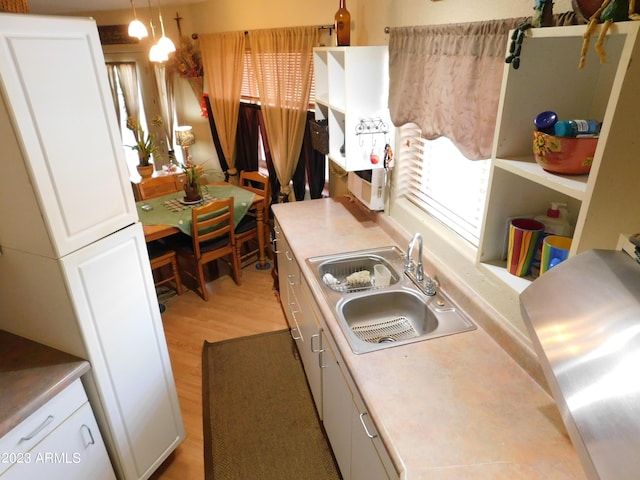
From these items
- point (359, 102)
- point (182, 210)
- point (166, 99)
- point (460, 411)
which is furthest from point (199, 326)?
point (166, 99)

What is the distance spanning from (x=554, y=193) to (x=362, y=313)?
94 cm

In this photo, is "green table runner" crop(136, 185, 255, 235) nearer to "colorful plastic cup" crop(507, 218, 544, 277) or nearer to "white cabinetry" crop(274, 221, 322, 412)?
"white cabinetry" crop(274, 221, 322, 412)

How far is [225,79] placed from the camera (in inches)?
160

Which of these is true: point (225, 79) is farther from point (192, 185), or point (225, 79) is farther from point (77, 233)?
point (77, 233)

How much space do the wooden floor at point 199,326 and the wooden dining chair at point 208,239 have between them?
0.15m

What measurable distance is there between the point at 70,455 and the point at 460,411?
142cm

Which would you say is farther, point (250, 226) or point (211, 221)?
point (250, 226)

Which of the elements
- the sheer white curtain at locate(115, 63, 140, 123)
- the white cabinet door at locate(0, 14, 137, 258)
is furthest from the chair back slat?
the sheer white curtain at locate(115, 63, 140, 123)

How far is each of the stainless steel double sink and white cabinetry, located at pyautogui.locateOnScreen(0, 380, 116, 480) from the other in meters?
1.05

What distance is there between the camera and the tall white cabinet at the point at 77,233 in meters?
1.16

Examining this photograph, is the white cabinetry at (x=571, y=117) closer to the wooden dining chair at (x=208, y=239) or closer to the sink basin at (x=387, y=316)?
the sink basin at (x=387, y=316)

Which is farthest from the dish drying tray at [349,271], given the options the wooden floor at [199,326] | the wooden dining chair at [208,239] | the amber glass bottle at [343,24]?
the wooden dining chair at [208,239]

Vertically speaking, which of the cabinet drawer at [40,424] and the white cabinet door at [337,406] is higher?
the cabinet drawer at [40,424]

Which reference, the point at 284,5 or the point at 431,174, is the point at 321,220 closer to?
the point at 431,174
